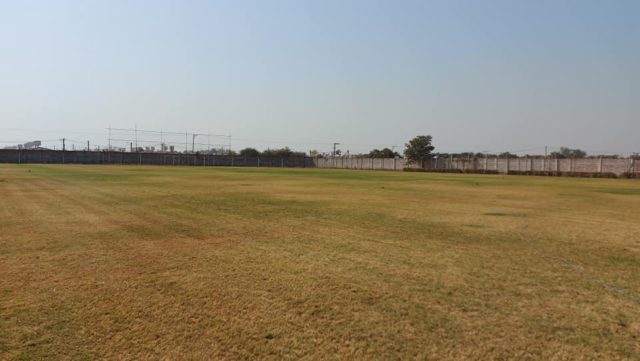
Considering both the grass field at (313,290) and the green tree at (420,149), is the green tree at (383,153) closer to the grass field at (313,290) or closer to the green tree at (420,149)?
the green tree at (420,149)

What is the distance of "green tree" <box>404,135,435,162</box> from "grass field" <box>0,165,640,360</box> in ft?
225

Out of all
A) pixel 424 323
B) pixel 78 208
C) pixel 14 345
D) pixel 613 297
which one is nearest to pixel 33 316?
pixel 14 345

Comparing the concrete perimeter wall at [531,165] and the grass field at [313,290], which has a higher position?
the concrete perimeter wall at [531,165]

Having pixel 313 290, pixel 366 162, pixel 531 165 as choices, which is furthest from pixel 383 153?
pixel 313 290

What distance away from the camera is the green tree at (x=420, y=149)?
3051 inches

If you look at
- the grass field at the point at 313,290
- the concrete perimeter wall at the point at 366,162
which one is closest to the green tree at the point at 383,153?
the concrete perimeter wall at the point at 366,162

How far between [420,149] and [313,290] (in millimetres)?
74855

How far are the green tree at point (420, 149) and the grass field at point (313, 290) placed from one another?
225 ft

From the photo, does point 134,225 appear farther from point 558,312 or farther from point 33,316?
point 558,312

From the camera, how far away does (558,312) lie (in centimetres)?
455

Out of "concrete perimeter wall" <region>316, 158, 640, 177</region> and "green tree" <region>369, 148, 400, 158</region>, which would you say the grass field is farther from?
"green tree" <region>369, 148, 400, 158</region>

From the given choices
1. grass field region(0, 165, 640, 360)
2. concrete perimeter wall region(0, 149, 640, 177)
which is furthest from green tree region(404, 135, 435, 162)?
grass field region(0, 165, 640, 360)

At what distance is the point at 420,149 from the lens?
77562mm

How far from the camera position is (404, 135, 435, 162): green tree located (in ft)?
254
